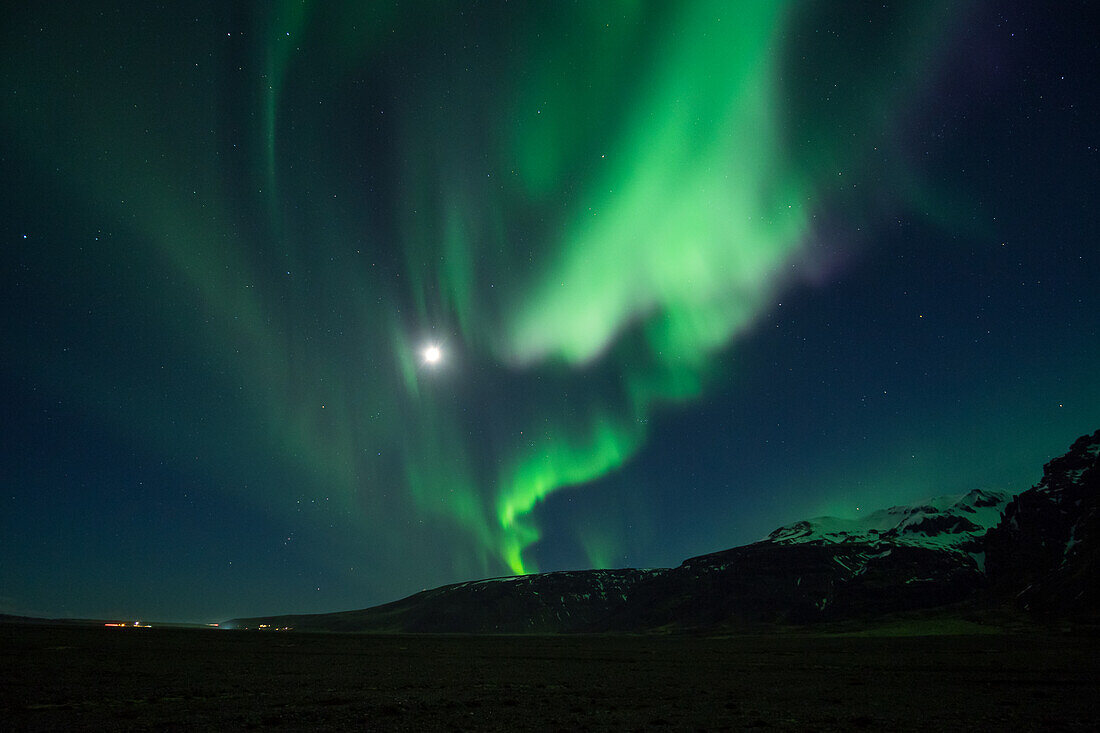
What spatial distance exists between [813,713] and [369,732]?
21.6m

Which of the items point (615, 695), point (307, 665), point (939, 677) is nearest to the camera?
point (615, 695)

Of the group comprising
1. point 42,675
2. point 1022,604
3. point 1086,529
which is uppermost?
point 42,675

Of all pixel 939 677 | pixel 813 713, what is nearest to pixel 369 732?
pixel 813 713

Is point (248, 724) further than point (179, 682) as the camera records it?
No

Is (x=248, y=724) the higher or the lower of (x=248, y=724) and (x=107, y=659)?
the lower

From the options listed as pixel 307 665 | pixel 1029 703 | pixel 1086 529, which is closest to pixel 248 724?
pixel 307 665

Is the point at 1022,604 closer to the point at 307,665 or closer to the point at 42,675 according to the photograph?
the point at 307,665

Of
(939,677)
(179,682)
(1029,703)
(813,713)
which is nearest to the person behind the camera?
(813,713)

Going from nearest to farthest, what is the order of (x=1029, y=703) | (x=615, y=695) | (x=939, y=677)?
(x=1029, y=703), (x=615, y=695), (x=939, y=677)

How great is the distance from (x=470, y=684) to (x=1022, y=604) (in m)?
199

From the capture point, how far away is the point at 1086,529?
17700 centimetres

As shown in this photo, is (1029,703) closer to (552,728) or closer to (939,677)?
(939,677)

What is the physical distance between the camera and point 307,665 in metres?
51.2

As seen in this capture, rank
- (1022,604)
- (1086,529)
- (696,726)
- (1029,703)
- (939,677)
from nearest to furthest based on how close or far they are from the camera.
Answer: (696,726) → (1029,703) → (939,677) → (1022,604) → (1086,529)
